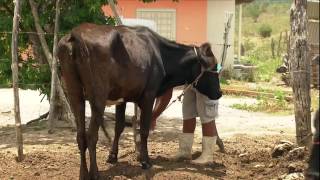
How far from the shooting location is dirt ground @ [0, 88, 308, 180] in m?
6.95

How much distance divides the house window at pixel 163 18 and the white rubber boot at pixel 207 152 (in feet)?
45.7

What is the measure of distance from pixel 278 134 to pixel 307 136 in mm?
3095

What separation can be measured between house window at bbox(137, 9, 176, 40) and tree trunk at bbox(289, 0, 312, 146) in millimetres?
13874

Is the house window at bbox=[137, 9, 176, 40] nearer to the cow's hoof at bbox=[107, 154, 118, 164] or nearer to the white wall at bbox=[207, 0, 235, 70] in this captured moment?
the white wall at bbox=[207, 0, 235, 70]

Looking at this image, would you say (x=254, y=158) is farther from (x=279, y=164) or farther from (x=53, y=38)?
(x=53, y=38)

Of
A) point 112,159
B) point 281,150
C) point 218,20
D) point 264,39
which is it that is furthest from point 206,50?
point 264,39

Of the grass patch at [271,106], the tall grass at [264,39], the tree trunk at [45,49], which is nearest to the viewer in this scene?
the tree trunk at [45,49]

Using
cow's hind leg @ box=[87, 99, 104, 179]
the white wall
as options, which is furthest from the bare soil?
the white wall

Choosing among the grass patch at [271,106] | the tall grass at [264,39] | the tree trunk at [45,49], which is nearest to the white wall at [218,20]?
the tall grass at [264,39]

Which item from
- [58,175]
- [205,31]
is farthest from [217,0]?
[58,175]

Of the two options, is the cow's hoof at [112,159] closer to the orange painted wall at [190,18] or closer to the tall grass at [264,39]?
the orange painted wall at [190,18]

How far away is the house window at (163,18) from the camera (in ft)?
69.9

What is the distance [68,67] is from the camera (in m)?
6.34

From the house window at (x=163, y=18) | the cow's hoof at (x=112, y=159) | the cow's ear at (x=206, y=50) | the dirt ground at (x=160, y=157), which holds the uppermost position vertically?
the cow's ear at (x=206, y=50)
